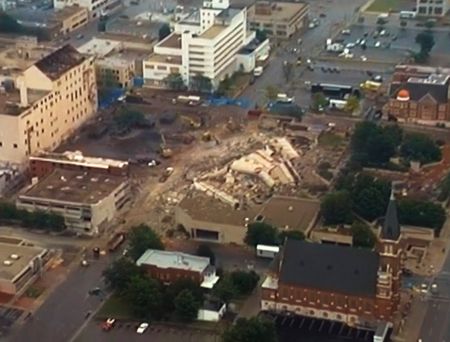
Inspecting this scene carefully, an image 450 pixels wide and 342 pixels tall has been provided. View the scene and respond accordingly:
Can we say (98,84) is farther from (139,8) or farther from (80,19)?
(139,8)

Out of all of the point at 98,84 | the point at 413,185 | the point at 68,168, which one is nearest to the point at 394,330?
the point at 413,185

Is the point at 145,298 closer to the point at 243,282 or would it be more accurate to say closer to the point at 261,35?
the point at 243,282

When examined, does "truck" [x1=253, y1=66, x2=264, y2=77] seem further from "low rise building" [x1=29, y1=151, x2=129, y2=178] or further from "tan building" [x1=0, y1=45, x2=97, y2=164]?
"low rise building" [x1=29, y1=151, x2=129, y2=178]

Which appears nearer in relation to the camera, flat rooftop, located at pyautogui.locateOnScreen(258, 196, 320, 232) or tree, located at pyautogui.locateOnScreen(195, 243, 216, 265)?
tree, located at pyautogui.locateOnScreen(195, 243, 216, 265)

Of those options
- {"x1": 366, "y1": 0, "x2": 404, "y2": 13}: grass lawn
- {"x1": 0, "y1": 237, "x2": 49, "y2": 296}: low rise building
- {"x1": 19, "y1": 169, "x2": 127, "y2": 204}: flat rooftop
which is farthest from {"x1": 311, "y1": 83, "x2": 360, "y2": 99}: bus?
{"x1": 0, "y1": 237, "x2": 49, "y2": 296}: low rise building

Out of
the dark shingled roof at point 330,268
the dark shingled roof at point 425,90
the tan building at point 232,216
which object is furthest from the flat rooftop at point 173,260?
the dark shingled roof at point 425,90

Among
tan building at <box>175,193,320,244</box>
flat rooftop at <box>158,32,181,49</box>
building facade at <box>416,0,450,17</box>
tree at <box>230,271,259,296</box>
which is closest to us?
tree at <box>230,271,259,296</box>
